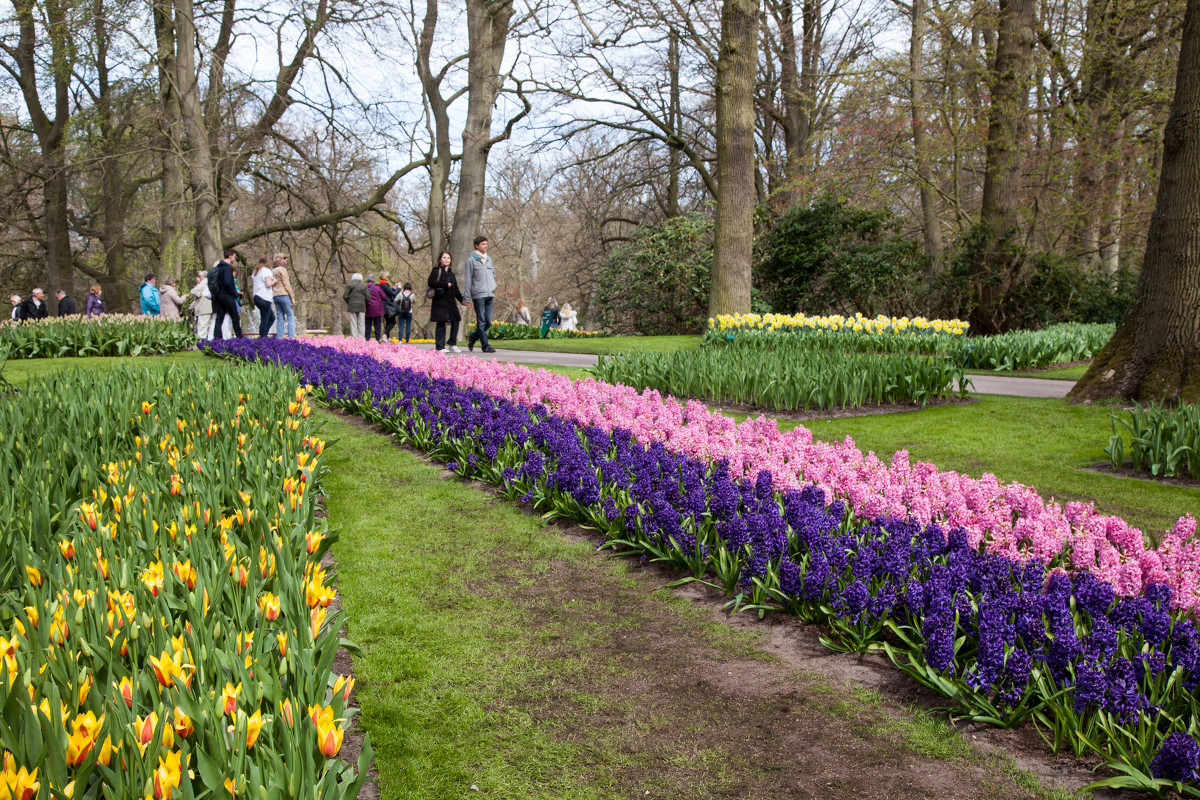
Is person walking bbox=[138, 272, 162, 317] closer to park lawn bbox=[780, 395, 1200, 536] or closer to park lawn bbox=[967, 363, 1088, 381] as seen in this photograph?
park lawn bbox=[780, 395, 1200, 536]

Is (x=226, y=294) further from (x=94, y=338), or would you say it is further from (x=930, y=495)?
(x=930, y=495)

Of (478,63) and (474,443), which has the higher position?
(478,63)

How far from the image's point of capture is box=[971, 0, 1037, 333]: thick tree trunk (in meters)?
16.3

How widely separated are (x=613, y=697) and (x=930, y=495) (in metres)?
1.95

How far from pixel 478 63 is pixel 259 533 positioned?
1650 centimetres

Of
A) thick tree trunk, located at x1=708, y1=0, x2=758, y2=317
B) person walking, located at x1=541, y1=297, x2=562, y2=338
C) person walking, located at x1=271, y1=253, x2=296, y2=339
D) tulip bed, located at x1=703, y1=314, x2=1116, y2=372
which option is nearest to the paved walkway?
tulip bed, located at x1=703, y1=314, x2=1116, y2=372

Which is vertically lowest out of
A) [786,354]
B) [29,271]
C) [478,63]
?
[786,354]

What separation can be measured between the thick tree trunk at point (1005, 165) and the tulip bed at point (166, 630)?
15.5 m

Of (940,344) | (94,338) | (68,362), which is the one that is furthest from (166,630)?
(94,338)

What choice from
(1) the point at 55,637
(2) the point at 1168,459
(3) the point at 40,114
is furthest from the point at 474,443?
(3) the point at 40,114

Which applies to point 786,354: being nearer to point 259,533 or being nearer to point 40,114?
point 259,533

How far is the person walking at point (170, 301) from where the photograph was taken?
1701 centimetres

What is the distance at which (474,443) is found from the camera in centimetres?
578

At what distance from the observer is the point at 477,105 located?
712 inches
